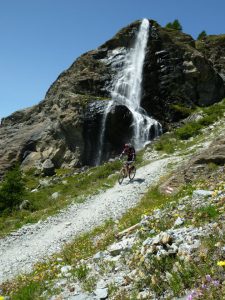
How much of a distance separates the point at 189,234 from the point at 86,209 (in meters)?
13.1

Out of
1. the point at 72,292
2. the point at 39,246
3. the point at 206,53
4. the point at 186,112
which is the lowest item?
the point at 39,246

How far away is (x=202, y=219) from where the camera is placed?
812 cm

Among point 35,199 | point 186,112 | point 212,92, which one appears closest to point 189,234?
point 35,199

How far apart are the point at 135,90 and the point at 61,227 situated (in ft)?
120

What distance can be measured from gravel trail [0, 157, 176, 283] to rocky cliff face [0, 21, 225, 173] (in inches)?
896

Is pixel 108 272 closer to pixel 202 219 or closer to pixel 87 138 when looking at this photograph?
pixel 202 219

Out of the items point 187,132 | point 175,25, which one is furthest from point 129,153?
point 175,25

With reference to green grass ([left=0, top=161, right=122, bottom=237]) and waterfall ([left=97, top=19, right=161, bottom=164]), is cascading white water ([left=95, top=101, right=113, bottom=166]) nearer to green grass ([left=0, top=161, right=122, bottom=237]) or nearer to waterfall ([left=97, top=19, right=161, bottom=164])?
waterfall ([left=97, top=19, right=161, bottom=164])

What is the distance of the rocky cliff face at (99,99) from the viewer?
46.0 meters

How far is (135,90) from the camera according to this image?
171ft

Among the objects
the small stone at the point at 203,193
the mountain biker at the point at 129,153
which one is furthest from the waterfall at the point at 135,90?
the small stone at the point at 203,193

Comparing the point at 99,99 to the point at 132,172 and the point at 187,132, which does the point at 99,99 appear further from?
the point at 132,172

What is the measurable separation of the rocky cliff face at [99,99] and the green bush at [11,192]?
19.4 m

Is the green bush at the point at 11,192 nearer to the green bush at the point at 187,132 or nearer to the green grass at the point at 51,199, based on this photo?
the green grass at the point at 51,199
